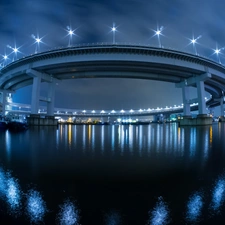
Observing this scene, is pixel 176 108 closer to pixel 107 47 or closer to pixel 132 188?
pixel 107 47

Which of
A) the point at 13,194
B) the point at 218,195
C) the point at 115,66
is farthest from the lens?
the point at 115,66

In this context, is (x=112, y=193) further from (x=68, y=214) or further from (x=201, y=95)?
(x=201, y=95)

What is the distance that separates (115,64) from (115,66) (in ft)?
3.75

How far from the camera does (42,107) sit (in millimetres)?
153750

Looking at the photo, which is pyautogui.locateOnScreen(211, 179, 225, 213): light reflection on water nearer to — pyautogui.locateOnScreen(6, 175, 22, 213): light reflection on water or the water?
the water

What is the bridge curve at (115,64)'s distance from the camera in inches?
1623

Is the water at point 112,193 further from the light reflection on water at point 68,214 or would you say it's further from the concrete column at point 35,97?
the concrete column at point 35,97

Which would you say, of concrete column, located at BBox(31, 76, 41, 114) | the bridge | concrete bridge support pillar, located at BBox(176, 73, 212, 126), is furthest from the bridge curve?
concrete column, located at BBox(31, 76, 41, 114)

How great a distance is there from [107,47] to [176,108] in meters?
121

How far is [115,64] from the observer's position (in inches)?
1746

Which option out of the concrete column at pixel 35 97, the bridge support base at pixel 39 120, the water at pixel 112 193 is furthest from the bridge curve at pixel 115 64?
the water at pixel 112 193

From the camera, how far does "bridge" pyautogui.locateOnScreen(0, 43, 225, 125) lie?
41.3m

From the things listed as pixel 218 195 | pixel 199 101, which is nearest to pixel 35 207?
pixel 218 195

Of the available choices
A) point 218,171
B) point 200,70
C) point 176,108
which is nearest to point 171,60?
point 200,70
